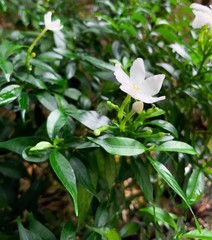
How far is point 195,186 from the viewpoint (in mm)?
772

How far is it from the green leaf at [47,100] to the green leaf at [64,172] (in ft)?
0.66


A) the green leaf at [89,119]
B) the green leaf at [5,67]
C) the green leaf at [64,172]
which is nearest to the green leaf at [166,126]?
the green leaf at [89,119]

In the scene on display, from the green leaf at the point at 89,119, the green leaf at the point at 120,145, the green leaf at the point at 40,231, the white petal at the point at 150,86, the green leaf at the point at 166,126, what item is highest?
the white petal at the point at 150,86

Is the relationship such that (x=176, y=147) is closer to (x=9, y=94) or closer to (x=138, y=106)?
(x=138, y=106)

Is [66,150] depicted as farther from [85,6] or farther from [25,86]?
[85,6]

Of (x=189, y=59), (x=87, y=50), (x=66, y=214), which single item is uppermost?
(x=189, y=59)

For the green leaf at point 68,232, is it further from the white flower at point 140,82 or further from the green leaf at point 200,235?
the white flower at point 140,82

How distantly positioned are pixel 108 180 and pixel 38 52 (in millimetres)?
469

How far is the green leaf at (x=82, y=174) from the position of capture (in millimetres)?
709

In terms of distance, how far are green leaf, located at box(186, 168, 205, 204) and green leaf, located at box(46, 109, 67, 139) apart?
1.03 ft

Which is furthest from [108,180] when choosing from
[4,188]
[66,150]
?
[4,188]

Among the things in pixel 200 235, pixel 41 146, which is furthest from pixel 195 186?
pixel 41 146

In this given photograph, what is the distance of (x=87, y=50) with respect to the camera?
117cm

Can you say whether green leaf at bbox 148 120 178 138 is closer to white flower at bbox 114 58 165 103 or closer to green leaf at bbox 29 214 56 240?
white flower at bbox 114 58 165 103
